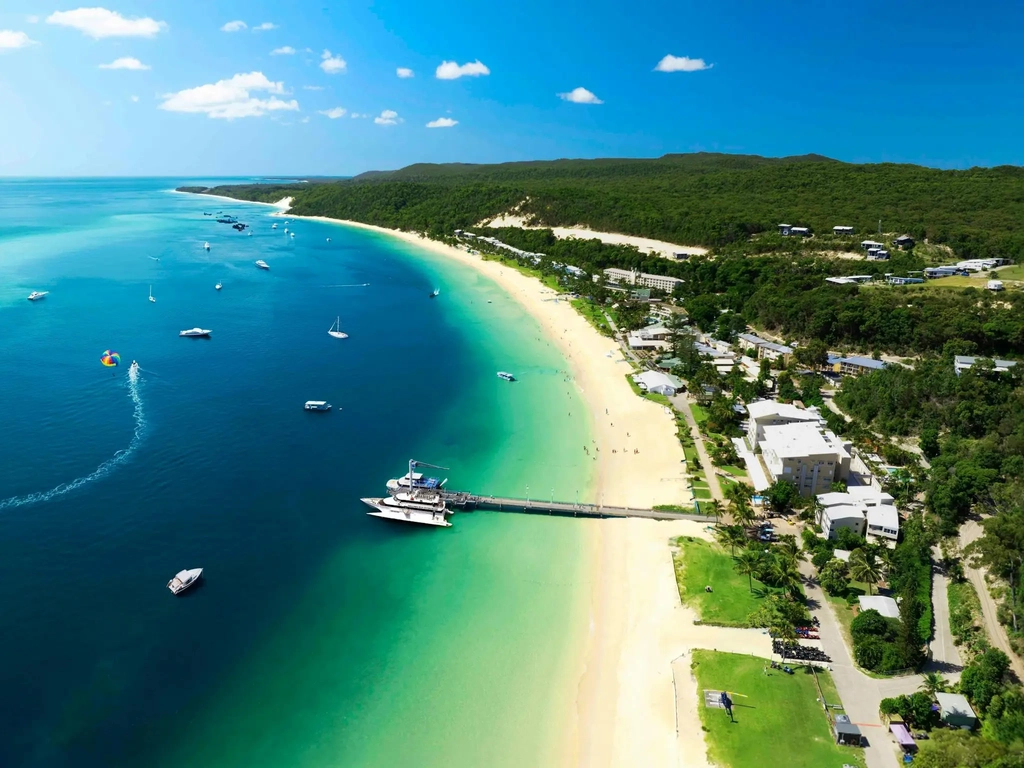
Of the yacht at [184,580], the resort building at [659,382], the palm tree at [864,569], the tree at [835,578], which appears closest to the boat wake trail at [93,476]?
the yacht at [184,580]

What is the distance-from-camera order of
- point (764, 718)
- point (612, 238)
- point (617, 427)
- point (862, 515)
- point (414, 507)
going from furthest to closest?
point (612, 238)
point (617, 427)
point (414, 507)
point (862, 515)
point (764, 718)

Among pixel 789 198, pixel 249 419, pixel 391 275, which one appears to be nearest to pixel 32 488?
pixel 249 419

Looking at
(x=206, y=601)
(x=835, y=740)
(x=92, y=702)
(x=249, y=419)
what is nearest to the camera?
(x=835, y=740)

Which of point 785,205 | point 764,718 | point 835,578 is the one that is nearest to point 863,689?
point 764,718

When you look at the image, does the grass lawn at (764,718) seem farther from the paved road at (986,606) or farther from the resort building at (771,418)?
the resort building at (771,418)

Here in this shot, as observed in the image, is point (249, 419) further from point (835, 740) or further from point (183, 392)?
point (835, 740)

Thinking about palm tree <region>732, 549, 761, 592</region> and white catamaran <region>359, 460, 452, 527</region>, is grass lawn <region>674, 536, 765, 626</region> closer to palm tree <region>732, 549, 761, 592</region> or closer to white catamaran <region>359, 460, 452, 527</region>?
palm tree <region>732, 549, 761, 592</region>

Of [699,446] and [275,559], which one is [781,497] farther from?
[275,559]
